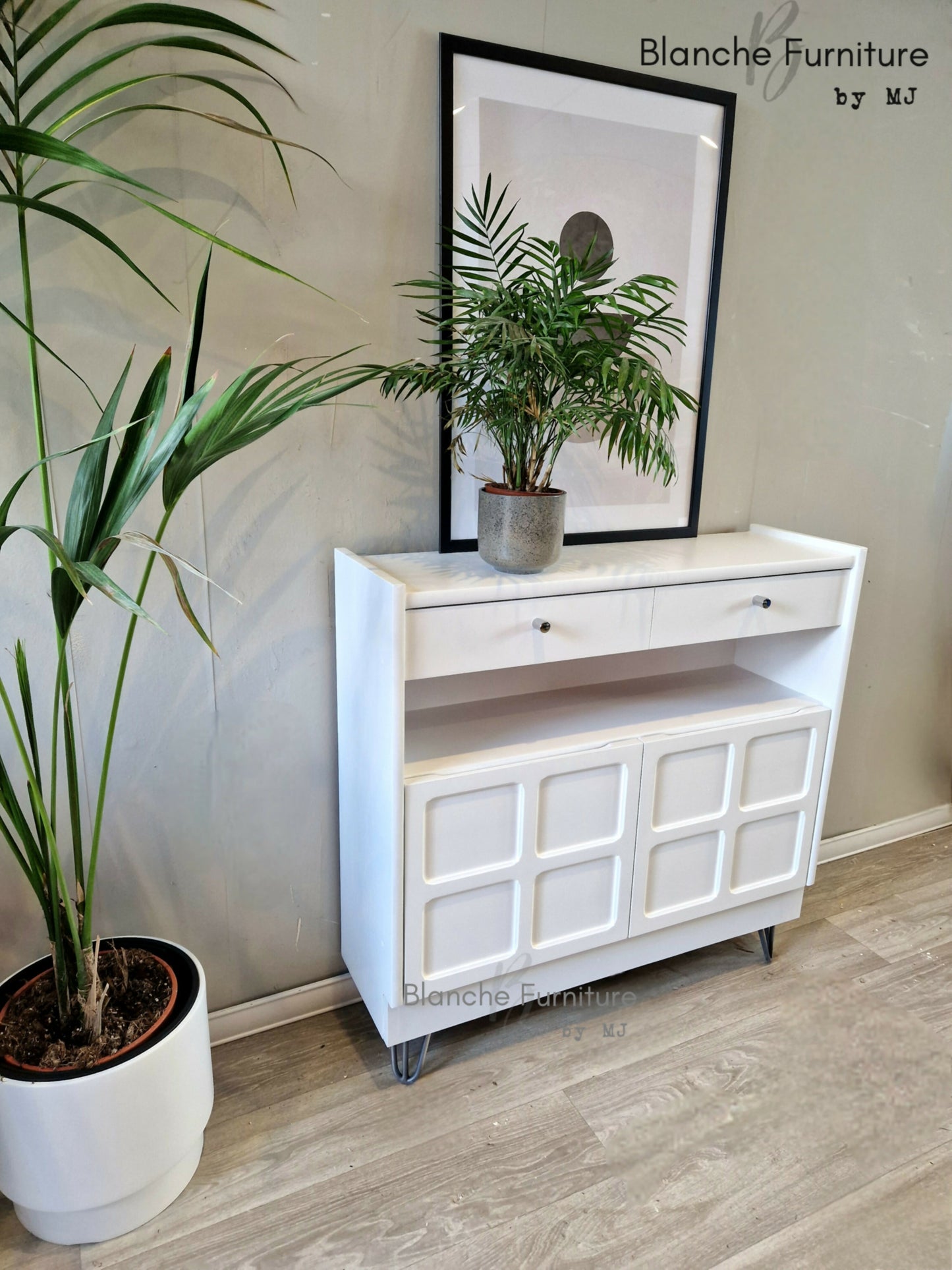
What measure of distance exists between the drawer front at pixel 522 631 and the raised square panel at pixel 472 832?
0.22 meters

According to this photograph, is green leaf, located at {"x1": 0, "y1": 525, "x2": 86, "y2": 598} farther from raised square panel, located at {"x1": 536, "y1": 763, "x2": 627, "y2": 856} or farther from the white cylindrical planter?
raised square panel, located at {"x1": 536, "y1": 763, "x2": 627, "y2": 856}

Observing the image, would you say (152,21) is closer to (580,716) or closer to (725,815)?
(580,716)

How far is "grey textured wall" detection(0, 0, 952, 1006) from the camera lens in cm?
136

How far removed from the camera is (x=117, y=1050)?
123cm

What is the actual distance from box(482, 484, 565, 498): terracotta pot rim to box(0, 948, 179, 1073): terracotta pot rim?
3.12ft

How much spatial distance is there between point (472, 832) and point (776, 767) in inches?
27.5

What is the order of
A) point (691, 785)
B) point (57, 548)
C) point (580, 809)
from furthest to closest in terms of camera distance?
point (691, 785) < point (580, 809) < point (57, 548)

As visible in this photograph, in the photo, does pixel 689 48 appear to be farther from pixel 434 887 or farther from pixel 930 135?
pixel 434 887

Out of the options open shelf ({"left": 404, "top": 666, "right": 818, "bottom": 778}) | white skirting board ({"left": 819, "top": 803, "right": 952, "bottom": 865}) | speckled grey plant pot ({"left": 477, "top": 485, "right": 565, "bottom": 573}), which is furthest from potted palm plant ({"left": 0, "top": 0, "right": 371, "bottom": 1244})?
white skirting board ({"left": 819, "top": 803, "right": 952, "bottom": 865})

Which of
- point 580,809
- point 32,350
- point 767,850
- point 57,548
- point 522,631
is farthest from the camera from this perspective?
point 767,850

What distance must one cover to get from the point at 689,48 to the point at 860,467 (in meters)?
1.03

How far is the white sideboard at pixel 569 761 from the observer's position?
143 centimetres

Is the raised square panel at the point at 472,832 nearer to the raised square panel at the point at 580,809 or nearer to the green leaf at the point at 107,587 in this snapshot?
the raised square panel at the point at 580,809

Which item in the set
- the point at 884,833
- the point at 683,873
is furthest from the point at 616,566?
the point at 884,833
